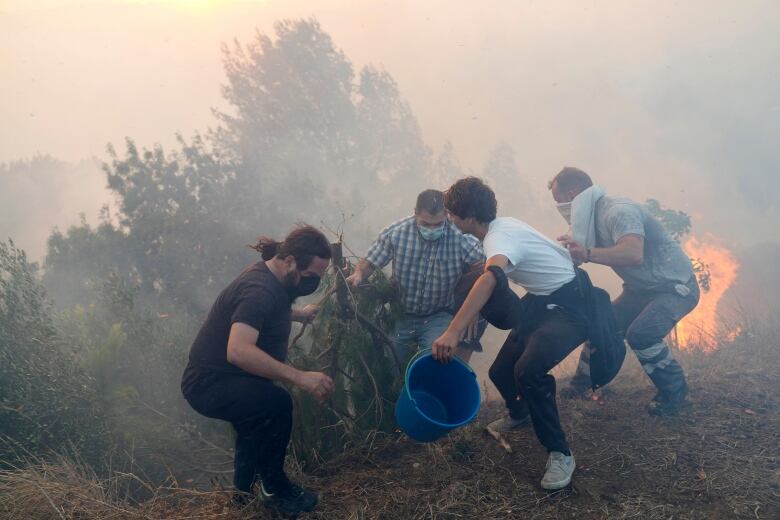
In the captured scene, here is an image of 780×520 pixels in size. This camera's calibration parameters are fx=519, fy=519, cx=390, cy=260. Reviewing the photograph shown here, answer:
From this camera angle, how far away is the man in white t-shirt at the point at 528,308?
11.1ft

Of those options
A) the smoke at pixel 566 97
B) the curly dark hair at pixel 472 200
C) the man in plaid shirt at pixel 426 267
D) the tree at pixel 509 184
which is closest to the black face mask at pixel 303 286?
the curly dark hair at pixel 472 200

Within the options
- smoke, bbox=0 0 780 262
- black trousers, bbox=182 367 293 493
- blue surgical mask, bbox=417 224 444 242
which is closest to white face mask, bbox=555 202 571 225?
blue surgical mask, bbox=417 224 444 242

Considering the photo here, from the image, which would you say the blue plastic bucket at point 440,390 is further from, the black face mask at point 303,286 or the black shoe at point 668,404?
the black shoe at point 668,404

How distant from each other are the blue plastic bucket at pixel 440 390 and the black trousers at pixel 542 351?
0.36 m

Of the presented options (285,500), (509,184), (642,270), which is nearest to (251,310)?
(285,500)

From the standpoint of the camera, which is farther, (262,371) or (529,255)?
(529,255)

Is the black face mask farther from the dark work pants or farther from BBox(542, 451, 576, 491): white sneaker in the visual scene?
the dark work pants

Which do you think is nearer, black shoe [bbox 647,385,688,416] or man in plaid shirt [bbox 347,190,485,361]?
black shoe [bbox 647,385,688,416]

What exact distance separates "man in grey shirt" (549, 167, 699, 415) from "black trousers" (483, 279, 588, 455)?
2.95 ft

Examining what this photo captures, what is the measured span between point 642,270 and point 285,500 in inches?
151

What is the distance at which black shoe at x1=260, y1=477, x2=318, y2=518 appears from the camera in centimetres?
332

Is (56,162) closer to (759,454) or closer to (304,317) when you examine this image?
(304,317)

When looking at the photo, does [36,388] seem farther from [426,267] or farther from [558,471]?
[558,471]

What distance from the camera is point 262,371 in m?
2.91
